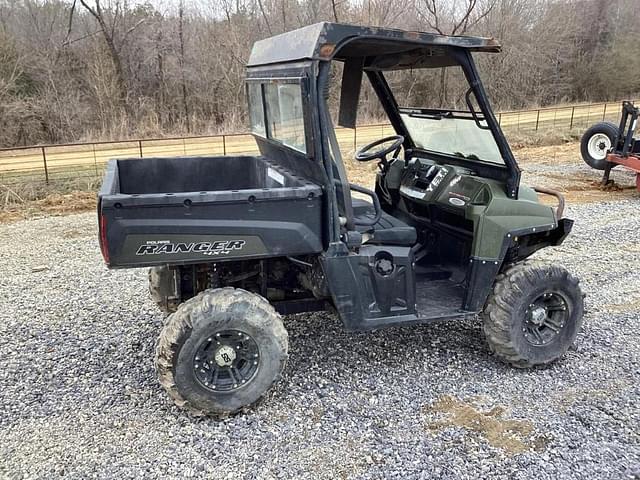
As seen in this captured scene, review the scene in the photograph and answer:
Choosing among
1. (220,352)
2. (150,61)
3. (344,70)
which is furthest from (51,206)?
(150,61)

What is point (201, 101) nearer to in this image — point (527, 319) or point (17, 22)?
point (17, 22)

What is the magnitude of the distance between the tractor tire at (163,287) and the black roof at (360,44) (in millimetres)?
1692

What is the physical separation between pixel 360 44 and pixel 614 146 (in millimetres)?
9341

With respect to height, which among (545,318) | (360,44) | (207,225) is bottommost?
(545,318)

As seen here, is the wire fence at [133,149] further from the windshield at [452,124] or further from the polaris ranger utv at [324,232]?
the polaris ranger utv at [324,232]

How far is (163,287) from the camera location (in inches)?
179

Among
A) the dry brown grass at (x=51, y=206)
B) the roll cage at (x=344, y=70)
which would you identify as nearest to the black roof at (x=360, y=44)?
the roll cage at (x=344, y=70)

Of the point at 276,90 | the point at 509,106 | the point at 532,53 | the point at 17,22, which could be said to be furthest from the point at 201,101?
the point at 276,90

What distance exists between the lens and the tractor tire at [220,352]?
3.58 metres

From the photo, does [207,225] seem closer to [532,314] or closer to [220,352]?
[220,352]

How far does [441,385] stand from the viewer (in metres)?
4.12

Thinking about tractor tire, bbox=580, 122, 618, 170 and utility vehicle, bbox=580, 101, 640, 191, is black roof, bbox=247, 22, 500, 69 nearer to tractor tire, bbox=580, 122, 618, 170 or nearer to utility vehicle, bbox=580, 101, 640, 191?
utility vehicle, bbox=580, 101, 640, 191

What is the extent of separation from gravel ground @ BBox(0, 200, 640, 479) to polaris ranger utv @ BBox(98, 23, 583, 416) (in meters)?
0.28

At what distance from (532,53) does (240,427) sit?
3316 centimetres
